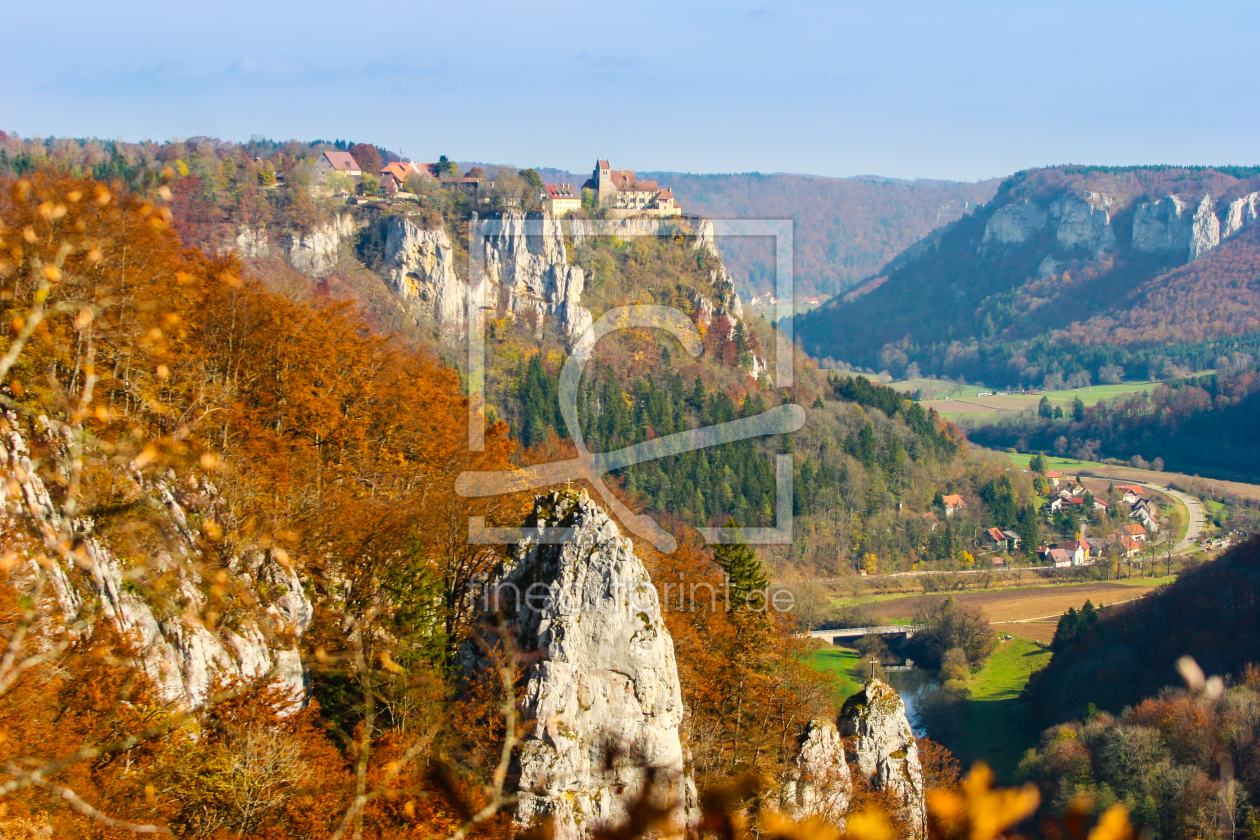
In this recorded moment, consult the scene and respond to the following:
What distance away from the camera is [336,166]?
118688 mm

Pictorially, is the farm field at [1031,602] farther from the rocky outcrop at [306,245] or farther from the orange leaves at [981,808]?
the orange leaves at [981,808]

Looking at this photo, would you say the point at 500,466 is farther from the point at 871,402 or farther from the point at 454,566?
the point at 871,402

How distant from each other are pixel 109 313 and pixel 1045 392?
18200cm

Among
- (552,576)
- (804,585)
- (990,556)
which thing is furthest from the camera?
(990,556)

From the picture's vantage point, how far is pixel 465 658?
17.2m

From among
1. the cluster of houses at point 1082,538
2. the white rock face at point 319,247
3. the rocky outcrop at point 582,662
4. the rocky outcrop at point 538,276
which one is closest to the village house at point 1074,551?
the cluster of houses at point 1082,538

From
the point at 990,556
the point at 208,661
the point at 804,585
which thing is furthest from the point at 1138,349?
the point at 208,661

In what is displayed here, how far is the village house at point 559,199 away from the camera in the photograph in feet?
371

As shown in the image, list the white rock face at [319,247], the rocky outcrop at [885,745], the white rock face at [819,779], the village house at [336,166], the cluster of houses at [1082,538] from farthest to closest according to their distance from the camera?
the village house at [336,166] < the white rock face at [319,247] < the cluster of houses at [1082,538] < the rocky outcrop at [885,745] < the white rock face at [819,779]

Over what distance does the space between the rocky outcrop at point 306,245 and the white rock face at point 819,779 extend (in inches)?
3147

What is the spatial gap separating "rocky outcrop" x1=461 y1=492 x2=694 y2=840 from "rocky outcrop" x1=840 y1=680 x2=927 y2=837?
7.50 metres

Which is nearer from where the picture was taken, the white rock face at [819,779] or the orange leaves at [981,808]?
the orange leaves at [981,808]

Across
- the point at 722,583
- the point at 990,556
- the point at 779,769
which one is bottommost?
the point at 990,556

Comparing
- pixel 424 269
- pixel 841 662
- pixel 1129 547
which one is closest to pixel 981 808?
pixel 841 662
